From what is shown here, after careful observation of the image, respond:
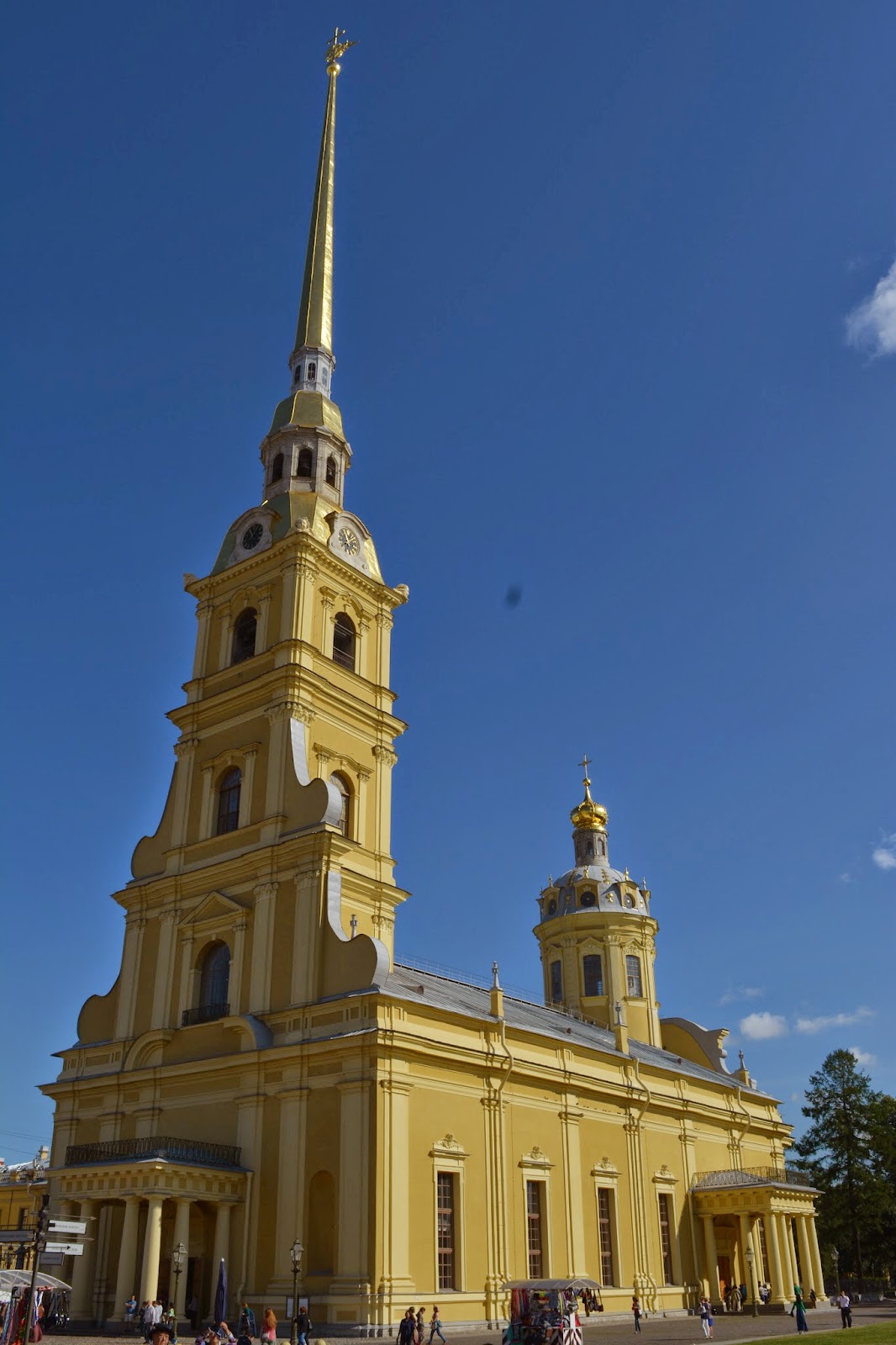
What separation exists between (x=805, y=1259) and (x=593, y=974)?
17.4 metres

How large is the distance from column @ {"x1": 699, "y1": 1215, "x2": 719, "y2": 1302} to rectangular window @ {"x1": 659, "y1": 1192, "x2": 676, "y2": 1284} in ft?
6.51

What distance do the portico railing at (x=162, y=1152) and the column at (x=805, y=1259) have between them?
24861 mm

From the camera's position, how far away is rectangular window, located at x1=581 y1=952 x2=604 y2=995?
5862 cm

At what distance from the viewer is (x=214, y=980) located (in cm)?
3494

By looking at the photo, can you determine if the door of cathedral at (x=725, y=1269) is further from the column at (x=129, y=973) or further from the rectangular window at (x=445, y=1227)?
the column at (x=129, y=973)

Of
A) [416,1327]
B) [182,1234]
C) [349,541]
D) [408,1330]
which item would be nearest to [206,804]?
[349,541]

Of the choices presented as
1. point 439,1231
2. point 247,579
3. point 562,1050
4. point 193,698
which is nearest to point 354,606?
point 247,579

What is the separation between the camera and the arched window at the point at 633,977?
58.4m

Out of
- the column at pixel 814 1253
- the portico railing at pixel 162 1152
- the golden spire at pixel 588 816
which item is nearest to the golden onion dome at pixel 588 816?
the golden spire at pixel 588 816

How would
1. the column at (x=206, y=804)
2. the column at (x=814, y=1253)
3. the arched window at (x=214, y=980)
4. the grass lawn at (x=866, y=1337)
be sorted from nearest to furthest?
1. the grass lawn at (x=866, y=1337)
2. the arched window at (x=214, y=980)
3. the column at (x=206, y=804)
4. the column at (x=814, y=1253)

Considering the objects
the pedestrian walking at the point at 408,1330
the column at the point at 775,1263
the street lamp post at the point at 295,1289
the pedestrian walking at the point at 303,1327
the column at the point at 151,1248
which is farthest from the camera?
the column at the point at 775,1263

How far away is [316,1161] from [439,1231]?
3.86 metres

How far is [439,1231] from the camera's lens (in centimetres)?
3000

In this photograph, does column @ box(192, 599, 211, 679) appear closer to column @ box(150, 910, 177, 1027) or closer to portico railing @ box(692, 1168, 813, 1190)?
column @ box(150, 910, 177, 1027)
